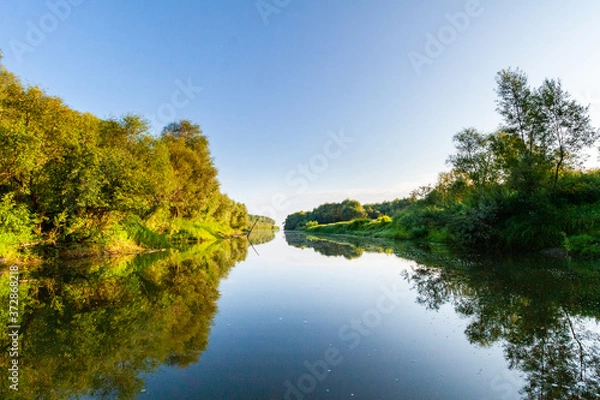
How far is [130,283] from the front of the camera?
1120 centimetres

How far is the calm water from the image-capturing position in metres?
4.18

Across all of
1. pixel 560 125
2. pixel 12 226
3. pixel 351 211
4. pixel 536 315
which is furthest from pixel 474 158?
pixel 351 211

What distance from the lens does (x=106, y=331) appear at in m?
6.32

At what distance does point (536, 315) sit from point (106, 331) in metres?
9.90

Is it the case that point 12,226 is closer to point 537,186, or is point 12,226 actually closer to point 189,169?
point 189,169

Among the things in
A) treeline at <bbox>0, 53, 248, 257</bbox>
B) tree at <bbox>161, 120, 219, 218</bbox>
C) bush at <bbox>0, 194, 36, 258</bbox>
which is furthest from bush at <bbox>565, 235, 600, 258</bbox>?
tree at <bbox>161, 120, 219, 218</bbox>

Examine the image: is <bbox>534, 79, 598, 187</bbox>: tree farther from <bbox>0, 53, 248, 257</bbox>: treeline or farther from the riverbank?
<bbox>0, 53, 248, 257</bbox>: treeline

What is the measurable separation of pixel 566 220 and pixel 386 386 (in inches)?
864

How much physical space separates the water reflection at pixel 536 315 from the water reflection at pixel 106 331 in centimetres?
559

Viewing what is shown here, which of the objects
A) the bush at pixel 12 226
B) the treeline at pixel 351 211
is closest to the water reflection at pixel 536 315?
the bush at pixel 12 226

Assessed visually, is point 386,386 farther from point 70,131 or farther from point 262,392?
point 70,131

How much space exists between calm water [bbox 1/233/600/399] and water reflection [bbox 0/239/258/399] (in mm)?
33

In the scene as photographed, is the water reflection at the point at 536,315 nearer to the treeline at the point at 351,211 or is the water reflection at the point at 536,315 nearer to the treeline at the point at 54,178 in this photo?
the treeline at the point at 54,178

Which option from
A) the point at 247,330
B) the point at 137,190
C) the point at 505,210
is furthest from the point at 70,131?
the point at 505,210
